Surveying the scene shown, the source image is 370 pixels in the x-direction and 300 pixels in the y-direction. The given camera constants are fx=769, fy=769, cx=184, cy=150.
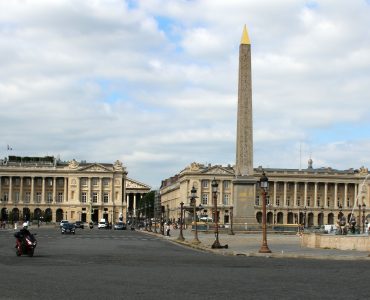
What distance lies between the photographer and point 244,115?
63.4 m

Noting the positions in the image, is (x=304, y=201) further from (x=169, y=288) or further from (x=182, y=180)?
(x=169, y=288)

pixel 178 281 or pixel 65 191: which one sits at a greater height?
pixel 65 191

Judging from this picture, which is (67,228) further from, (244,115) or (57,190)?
(57,190)

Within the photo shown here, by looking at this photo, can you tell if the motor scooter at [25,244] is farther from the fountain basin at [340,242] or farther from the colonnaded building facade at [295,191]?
the colonnaded building facade at [295,191]

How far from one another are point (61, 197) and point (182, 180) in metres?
31.5

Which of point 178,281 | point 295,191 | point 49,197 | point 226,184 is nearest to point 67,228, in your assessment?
point 178,281

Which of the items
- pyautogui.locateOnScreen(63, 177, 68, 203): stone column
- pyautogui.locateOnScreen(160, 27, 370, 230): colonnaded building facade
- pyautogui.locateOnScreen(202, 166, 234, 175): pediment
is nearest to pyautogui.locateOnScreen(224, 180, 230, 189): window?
pyautogui.locateOnScreen(160, 27, 370, 230): colonnaded building facade

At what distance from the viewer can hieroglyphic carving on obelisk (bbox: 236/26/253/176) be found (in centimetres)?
6175

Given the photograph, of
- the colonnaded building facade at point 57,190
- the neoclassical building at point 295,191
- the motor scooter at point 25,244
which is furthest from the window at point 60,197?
the motor scooter at point 25,244

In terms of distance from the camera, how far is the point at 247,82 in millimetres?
62594

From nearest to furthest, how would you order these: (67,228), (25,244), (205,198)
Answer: (25,244)
(67,228)
(205,198)

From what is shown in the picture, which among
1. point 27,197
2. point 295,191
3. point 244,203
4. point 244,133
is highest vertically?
point 244,133

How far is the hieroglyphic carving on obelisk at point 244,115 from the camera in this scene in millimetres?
61750

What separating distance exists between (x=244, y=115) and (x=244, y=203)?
30.4 feet
